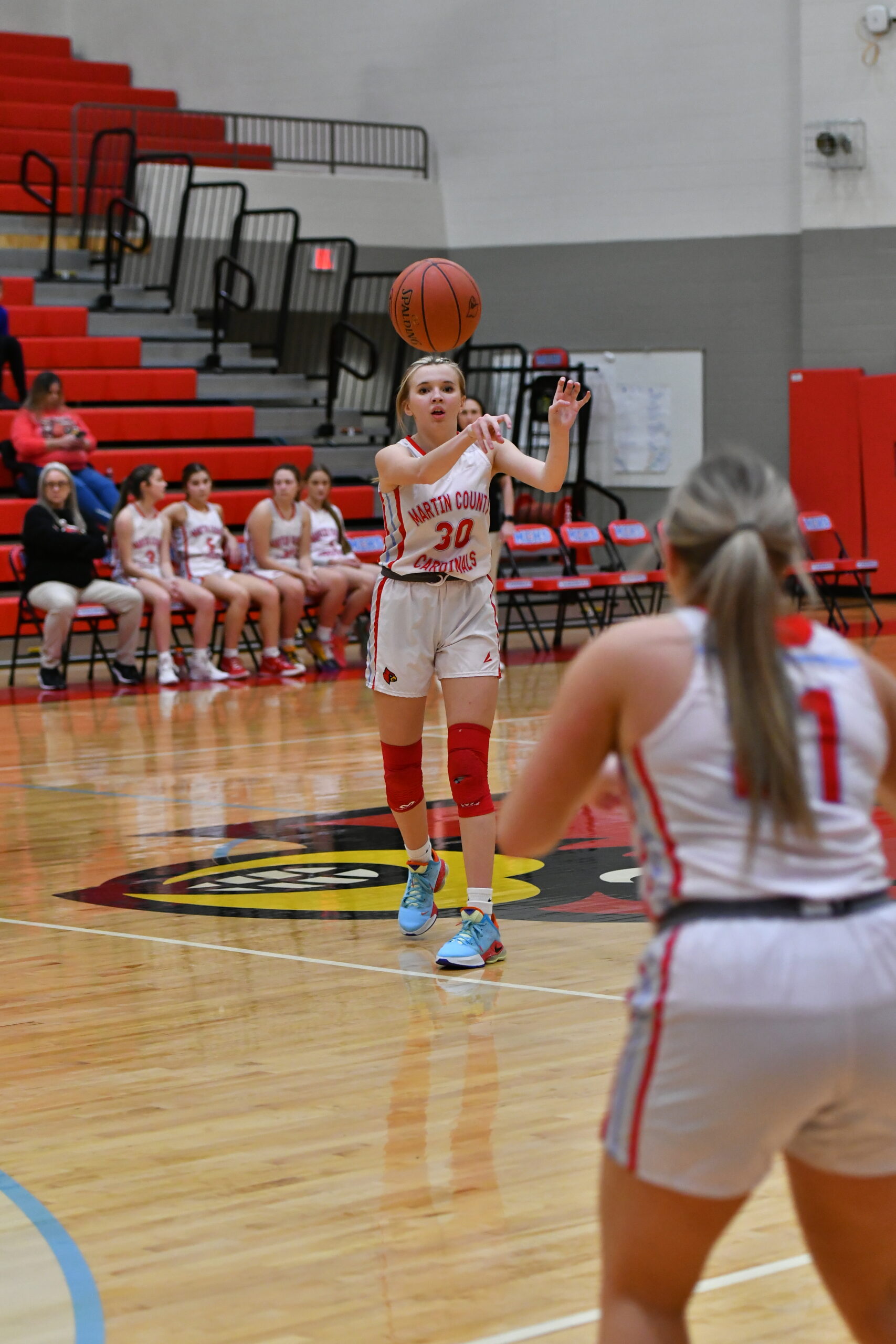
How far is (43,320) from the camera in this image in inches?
620

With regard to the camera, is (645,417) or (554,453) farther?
(645,417)

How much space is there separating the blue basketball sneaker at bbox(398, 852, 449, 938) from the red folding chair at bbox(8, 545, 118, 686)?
7.07 metres

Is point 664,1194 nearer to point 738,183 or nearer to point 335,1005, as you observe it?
point 335,1005

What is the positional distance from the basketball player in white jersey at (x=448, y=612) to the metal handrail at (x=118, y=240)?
11804 mm

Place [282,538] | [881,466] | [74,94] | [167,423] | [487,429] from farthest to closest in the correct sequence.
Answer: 1. [74,94]
2. [881,466]
3. [167,423]
4. [282,538]
5. [487,429]

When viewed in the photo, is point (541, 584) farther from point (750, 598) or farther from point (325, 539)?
point (750, 598)

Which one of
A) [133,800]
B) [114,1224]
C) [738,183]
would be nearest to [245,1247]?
[114,1224]

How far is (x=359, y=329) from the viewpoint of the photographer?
752 inches

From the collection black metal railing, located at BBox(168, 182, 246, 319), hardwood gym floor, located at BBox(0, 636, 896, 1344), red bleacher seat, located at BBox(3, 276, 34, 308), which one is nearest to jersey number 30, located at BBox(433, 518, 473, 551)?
hardwood gym floor, located at BBox(0, 636, 896, 1344)

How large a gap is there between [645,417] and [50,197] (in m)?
5.95

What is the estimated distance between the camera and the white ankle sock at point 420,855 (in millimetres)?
5410

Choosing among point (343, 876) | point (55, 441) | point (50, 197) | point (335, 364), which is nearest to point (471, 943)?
point (343, 876)

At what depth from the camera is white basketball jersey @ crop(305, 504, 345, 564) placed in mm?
13508

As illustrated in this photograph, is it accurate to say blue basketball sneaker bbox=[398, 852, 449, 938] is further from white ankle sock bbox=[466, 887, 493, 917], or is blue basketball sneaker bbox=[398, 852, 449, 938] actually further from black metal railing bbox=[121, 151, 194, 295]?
black metal railing bbox=[121, 151, 194, 295]
